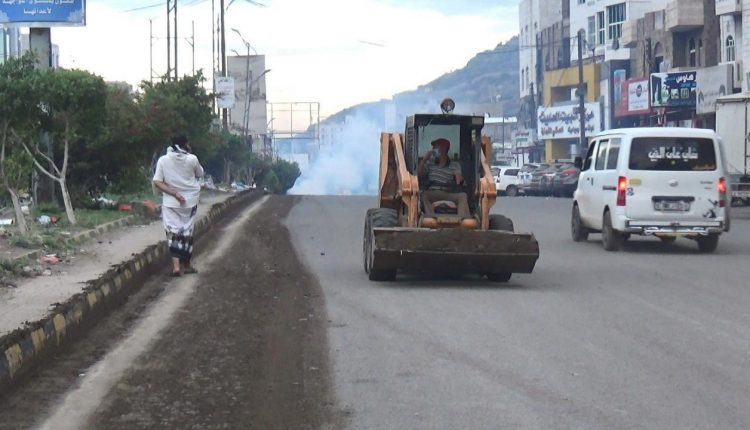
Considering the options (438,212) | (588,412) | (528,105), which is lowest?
(588,412)

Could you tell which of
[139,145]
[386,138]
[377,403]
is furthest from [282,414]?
[139,145]

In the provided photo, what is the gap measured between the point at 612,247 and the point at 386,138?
17.1 feet

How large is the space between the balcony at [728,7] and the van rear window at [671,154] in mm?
37328

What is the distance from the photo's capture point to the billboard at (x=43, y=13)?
2552 cm

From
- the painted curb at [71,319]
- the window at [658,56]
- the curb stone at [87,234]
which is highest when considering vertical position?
the window at [658,56]

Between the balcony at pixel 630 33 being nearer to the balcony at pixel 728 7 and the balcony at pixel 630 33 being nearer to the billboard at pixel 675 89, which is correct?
the billboard at pixel 675 89

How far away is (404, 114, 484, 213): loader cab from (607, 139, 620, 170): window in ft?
14.3

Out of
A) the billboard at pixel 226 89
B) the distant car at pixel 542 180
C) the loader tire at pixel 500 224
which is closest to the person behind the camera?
the loader tire at pixel 500 224

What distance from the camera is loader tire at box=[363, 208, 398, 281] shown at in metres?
15.1

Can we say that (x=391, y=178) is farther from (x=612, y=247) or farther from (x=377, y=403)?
(x=377, y=403)

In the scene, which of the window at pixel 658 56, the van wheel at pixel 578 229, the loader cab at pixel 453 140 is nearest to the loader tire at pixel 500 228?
the loader cab at pixel 453 140

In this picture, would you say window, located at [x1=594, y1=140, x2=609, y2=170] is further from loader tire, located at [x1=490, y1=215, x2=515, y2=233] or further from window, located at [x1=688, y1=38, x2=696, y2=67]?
window, located at [x1=688, y1=38, x2=696, y2=67]

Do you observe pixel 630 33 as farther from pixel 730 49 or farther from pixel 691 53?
pixel 730 49

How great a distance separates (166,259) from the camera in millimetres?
19484
